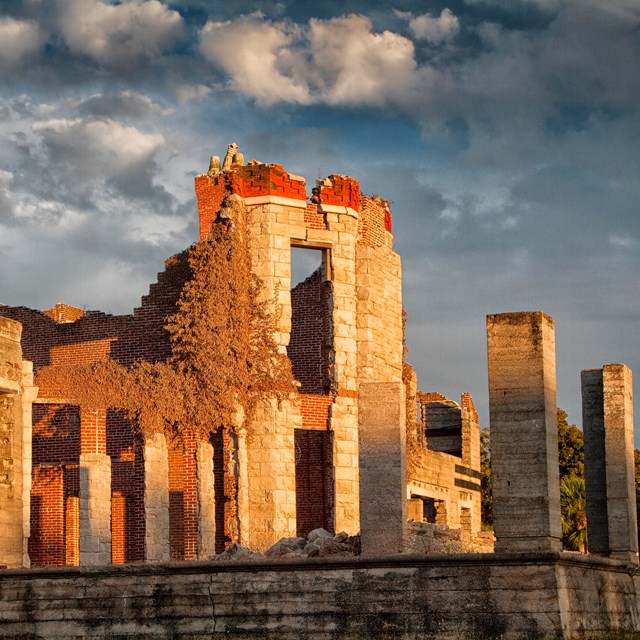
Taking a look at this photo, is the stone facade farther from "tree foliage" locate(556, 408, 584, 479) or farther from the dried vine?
"tree foliage" locate(556, 408, 584, 479)

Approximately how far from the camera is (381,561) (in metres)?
14.9

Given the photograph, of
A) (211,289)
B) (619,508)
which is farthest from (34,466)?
(619,508)

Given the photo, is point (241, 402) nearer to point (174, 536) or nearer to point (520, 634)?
point (174, 536)

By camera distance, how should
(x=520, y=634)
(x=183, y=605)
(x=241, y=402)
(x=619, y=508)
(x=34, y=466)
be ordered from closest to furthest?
(x=520, y=634) → (x=183, y=605) → (x=619, y=508) → (x=241, y=402) → (x=34, y=466)

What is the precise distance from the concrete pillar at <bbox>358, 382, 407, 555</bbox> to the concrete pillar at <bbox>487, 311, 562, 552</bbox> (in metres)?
1.44

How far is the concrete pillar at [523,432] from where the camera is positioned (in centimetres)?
1491

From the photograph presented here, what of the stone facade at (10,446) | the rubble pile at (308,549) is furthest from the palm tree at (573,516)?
the stone facade at (10,446)

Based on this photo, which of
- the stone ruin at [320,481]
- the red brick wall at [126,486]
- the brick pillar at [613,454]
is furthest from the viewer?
the red brick wall at [126,486]

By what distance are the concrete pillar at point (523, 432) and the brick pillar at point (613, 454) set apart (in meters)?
4.64

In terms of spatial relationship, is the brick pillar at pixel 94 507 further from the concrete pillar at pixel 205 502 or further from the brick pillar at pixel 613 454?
the brick pillar at pixel 613 454

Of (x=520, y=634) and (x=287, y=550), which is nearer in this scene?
(x=520, y=634)

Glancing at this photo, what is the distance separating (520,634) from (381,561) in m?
1.68

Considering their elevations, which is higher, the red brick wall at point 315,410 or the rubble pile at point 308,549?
the red brick wall at point 315,410

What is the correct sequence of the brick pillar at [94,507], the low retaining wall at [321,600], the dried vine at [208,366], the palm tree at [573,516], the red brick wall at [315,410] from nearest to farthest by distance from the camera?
the low retaining wall at [321,600] → the brick pillar at [94,507] → the dried vine at [208,366] → the red brick wall at [315,410] → the palm tree at [573,516]
